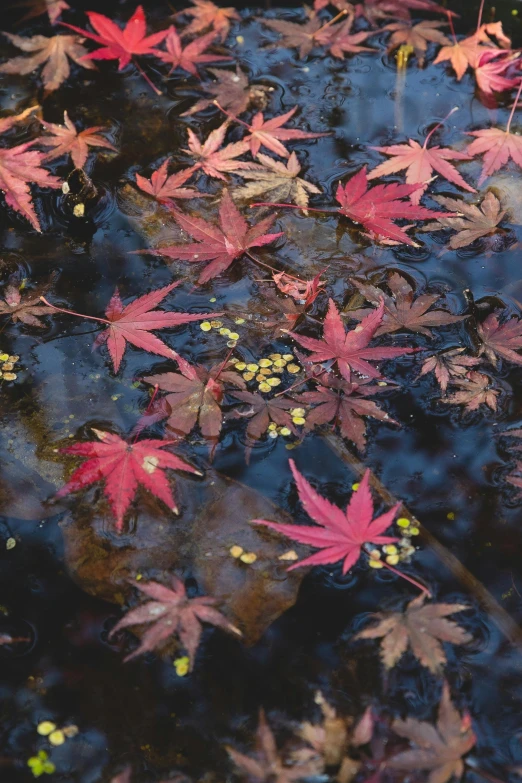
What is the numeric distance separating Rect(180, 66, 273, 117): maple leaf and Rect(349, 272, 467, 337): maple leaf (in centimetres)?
143

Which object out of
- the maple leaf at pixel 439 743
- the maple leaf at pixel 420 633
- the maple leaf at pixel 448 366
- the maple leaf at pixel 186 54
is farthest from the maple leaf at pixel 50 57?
the maple leaf at pixel 439 743

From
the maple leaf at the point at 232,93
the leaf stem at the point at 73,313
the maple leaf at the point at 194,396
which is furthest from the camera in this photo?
the maple leaf at the point at 232,93

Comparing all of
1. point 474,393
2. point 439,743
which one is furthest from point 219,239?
point 439,743

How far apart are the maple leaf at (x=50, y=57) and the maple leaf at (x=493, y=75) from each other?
2.17 m

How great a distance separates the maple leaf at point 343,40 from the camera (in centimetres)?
389

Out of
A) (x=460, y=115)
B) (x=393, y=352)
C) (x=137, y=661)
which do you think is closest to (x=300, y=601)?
(x=137, y=661)

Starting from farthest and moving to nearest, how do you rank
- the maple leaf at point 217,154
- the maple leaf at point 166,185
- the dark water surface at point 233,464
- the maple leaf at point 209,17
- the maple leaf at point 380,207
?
1. the maple leaf at point 209,17
2. the maple leaf at point 217,154
3. the maple leaf at point 166,185
4. the maple leaf at point 380,207
5. the dark water surface at point 233,464

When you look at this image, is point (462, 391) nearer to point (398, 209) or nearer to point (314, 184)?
point (398, 209)

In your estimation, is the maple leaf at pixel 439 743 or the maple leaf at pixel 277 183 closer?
the maple leaf at pixel 439 743

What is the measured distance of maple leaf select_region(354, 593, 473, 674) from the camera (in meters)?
1.95

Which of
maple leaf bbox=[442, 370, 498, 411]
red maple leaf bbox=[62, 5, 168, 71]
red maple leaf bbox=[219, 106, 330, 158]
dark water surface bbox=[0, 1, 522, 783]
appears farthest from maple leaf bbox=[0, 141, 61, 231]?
maple leaf bbox=[442, 370, 498, 411]

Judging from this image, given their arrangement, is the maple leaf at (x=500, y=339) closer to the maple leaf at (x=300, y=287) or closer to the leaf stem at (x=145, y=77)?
the maple leaf at (x=300, y=287)

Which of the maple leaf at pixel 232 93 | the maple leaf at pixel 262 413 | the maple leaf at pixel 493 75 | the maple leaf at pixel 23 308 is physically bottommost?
the maple leaf at pixel 262 413

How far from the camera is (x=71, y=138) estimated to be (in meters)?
3.36
